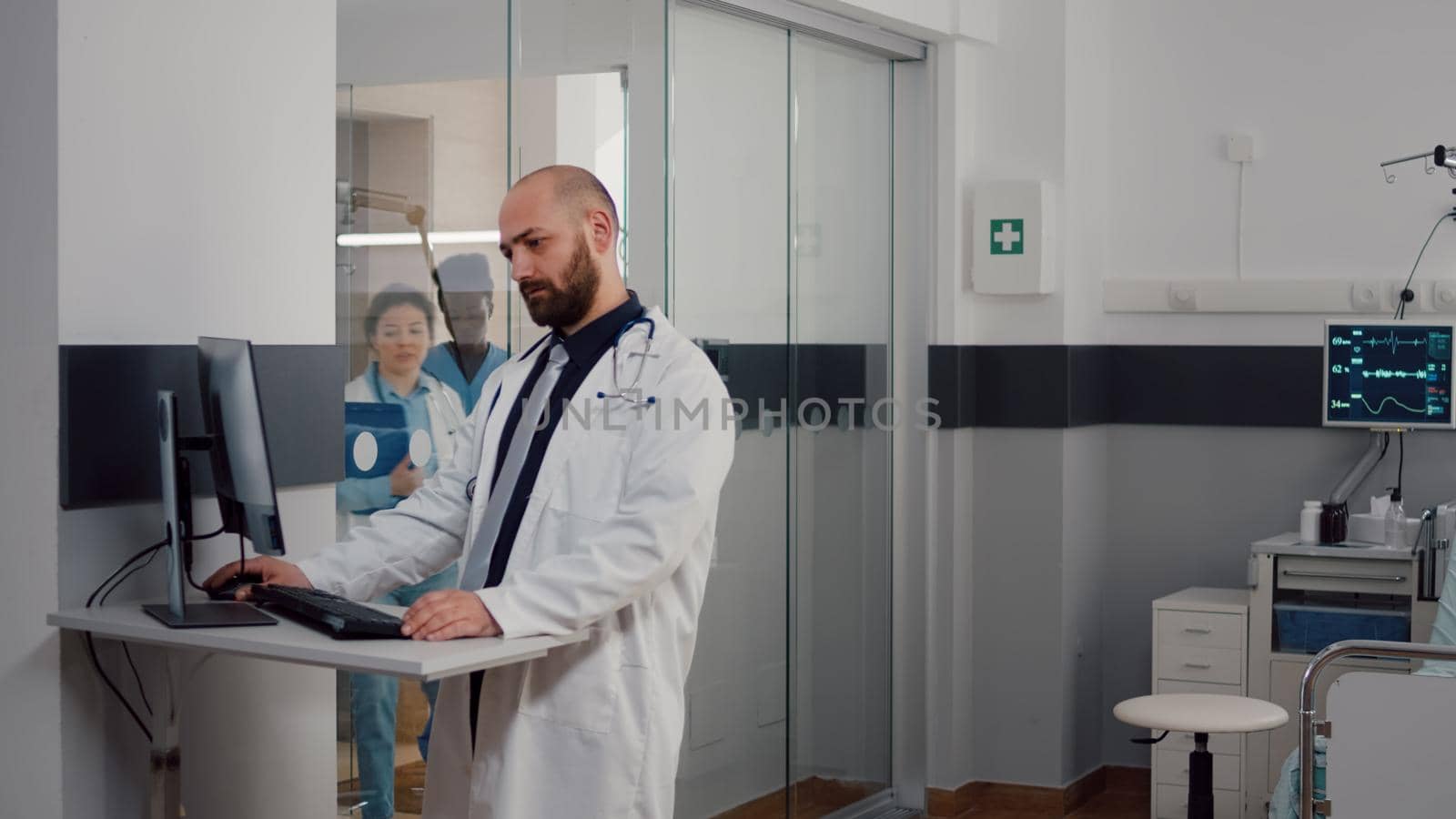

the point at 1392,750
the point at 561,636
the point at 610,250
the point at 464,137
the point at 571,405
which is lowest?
the point at 1392,750

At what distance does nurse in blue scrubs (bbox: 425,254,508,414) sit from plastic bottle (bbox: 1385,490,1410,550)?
2625 mm

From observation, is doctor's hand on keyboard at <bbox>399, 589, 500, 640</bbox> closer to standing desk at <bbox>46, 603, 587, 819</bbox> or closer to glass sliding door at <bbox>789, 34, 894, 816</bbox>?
standing desk at <bbox>46, 603, 587, 819</bbox>

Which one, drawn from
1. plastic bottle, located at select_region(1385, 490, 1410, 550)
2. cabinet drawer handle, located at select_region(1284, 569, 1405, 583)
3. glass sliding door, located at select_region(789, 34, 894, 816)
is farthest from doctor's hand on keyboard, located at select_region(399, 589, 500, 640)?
plastic bottle, located at select_region(1385, 490, 1410, 550)

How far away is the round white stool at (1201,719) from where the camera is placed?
3648 millimetres

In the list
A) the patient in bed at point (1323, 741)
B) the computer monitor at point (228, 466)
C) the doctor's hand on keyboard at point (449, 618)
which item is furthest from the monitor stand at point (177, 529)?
the patient in bed at point (1323, 741)

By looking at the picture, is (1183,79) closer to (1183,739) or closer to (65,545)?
(1183,739)

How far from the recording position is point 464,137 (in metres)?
3.13

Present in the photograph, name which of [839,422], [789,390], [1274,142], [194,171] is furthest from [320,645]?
[1274,142]

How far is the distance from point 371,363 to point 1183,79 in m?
3.07

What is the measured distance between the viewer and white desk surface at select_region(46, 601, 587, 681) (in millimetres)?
1950

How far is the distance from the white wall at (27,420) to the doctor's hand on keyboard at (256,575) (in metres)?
0.24

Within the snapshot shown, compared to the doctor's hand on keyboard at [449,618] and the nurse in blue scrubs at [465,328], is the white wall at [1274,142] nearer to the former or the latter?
the nurse in blue scrubs at [465,328]

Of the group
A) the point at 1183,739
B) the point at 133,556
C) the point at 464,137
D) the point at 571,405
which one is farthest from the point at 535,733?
the point at 1183,739

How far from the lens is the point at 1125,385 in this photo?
16.8 feet
